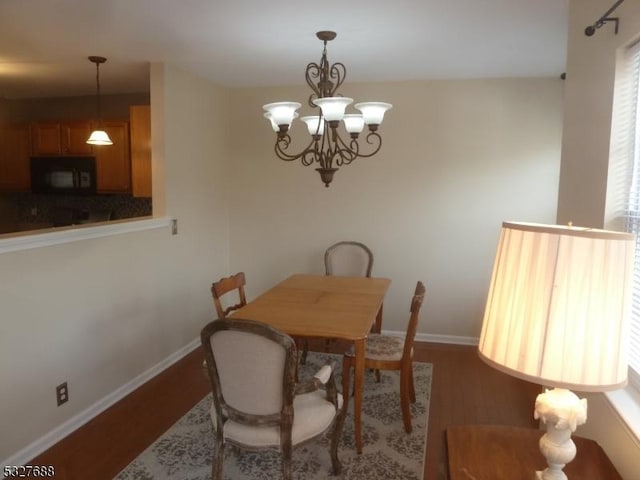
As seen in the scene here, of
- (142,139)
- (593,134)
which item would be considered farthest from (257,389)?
(142,139)

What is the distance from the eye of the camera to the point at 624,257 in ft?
3.41

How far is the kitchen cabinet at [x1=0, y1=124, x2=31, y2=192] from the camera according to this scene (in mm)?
5215

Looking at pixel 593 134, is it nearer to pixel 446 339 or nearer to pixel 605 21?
pixel 605 21

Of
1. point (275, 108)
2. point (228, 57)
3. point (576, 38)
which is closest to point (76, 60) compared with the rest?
point (228, 57)

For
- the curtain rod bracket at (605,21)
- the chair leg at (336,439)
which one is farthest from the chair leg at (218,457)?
the curtain rod bracket at (605,21)

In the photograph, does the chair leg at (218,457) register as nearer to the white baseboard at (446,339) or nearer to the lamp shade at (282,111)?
the lamp shade at (282,111)

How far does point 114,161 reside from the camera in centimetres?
482

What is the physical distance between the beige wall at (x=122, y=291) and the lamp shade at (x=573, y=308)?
2.47 metres

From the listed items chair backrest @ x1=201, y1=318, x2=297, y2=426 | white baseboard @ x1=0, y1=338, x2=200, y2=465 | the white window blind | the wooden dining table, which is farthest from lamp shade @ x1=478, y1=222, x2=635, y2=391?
white baseboard @ x1=0, y1=338, x2=200, y2=465

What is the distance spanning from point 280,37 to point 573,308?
8.62ft

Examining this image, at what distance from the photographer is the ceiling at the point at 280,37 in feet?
8.39

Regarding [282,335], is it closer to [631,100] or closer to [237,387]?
[237,387]

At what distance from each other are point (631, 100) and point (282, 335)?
1.60 m

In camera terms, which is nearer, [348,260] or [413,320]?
[413,320]
